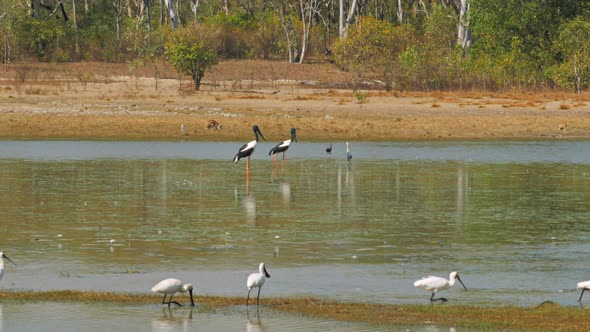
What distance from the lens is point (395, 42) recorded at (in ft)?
221

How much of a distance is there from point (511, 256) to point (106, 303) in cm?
728

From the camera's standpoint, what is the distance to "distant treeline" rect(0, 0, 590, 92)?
59312 millimetres

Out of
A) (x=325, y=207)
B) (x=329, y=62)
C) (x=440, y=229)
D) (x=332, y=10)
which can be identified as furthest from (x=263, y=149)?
(x=332, y=10)

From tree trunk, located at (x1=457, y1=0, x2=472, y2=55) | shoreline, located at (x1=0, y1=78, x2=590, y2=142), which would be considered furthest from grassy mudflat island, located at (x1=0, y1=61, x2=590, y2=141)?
tree trunk, located at (x1=457, y1=0, x2=472, y2=55)

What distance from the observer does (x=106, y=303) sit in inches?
568

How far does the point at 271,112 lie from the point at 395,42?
22.0m

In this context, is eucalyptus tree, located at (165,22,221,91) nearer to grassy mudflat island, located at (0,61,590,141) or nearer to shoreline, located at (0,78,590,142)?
grassy mudflat island, located at (0,61,590,141)

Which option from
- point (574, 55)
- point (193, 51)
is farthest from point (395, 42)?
point (193, 51)

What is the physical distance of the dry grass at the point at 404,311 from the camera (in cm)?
1330

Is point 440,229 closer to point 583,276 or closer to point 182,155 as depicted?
point 583,276

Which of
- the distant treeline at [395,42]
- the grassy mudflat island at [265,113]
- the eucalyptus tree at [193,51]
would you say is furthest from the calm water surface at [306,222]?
the distant treeline at [395,42]

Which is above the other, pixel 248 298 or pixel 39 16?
pixel 39 16

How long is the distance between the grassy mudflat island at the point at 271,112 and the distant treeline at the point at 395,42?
130 inches

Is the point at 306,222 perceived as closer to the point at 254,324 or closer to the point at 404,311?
the point at 404,311
